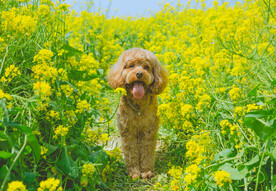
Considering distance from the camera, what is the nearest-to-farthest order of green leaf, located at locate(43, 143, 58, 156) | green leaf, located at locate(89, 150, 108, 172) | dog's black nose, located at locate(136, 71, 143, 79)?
green leaf, located at locate(43, 143, 58, 156)
green leaf, located at locate(89, 150, 108, 172)
dog's black nose, located at locate(136, 71, 143, 79)

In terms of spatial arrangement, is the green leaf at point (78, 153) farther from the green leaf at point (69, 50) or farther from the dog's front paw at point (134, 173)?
the dog's front paw at point (134, 173)

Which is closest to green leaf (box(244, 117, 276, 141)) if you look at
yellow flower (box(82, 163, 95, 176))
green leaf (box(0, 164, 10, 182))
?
yellow flower (box(82, 163, 95, 176))

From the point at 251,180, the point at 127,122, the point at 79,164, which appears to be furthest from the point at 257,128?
the point at 127,122

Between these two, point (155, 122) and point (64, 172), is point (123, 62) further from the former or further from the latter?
point (64, 172)

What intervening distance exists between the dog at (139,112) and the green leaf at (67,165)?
111 centimetres

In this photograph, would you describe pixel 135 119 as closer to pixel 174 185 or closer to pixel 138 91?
pixel 138 91

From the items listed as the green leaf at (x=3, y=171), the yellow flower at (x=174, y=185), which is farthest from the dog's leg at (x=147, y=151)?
the green leaf at (x=3, y=171)

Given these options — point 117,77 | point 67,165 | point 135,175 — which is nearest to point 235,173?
point 67,165

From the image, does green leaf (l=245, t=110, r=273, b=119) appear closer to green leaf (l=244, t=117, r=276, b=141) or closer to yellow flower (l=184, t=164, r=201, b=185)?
green leaf (l=244, t=117, r=276, b=141)

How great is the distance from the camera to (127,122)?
3.21m

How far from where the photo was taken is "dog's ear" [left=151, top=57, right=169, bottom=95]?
10.7 ft

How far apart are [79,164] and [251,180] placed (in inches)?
49.4

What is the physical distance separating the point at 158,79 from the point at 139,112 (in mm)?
426

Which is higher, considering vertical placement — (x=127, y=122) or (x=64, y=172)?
(x=127, y=122)
